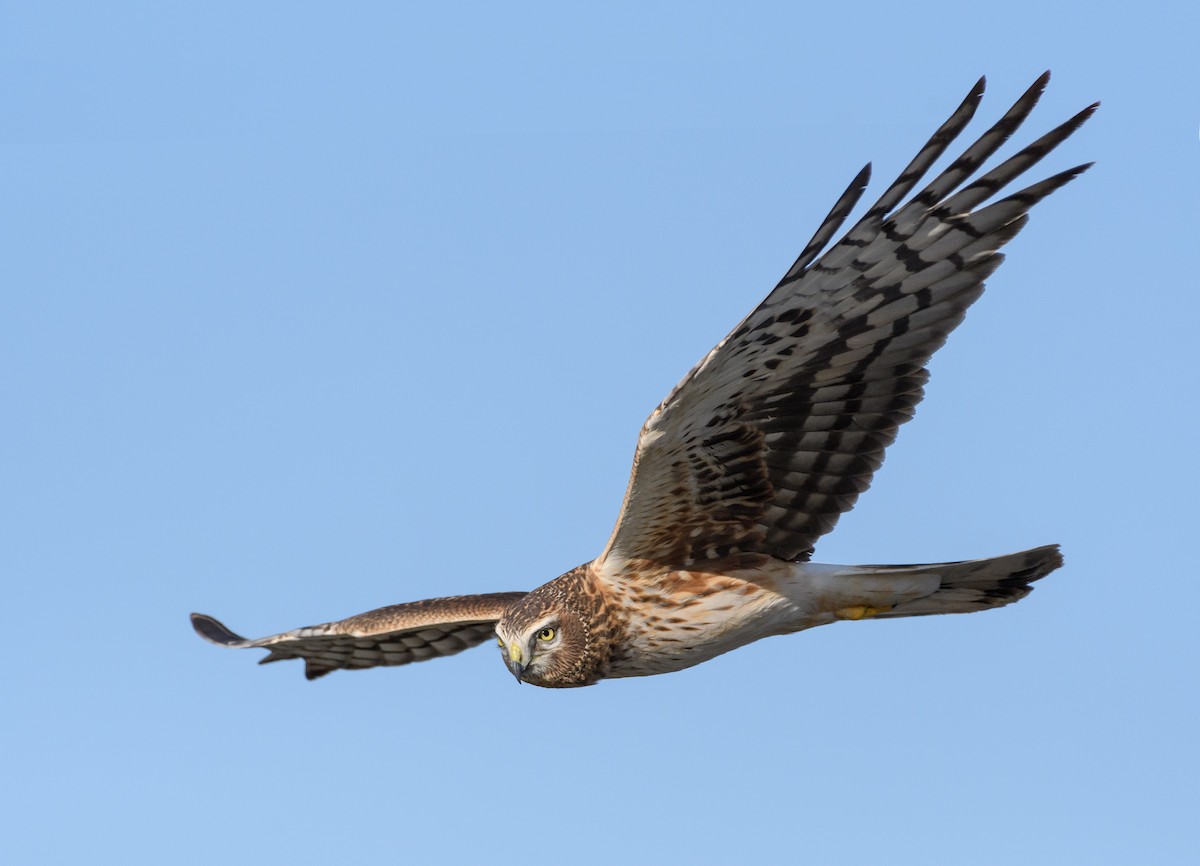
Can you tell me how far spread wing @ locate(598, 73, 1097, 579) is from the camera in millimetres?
7121

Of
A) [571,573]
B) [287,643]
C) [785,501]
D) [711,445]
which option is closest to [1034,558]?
[785,501]

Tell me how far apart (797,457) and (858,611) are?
3.08ft

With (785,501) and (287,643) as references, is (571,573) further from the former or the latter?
(287,643)

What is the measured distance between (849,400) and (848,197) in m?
1.08

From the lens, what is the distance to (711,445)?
7672 mm

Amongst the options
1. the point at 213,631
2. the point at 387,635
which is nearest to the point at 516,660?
the point at 387,635

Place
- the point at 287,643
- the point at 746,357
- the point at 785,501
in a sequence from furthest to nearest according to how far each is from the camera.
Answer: the point at 287,643 → the point at 785,501 → the point at 746,357

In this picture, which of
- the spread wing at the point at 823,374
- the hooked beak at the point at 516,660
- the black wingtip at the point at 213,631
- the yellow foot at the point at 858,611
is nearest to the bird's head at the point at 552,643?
the hooked beak at the point at 516,660

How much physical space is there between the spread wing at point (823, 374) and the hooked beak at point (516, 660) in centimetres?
59

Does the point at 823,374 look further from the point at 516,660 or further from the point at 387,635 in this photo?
the point at 387,635

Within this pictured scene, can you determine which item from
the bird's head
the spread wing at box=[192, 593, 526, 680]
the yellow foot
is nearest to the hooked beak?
the bird's head

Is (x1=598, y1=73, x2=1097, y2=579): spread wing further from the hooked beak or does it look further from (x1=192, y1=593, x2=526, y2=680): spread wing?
(x1=192, y1=593, x2=526, y2=680): spread wing

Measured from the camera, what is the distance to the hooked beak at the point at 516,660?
7.92 metres

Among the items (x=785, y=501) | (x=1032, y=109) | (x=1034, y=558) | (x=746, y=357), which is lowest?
(x=1034, y=558)
